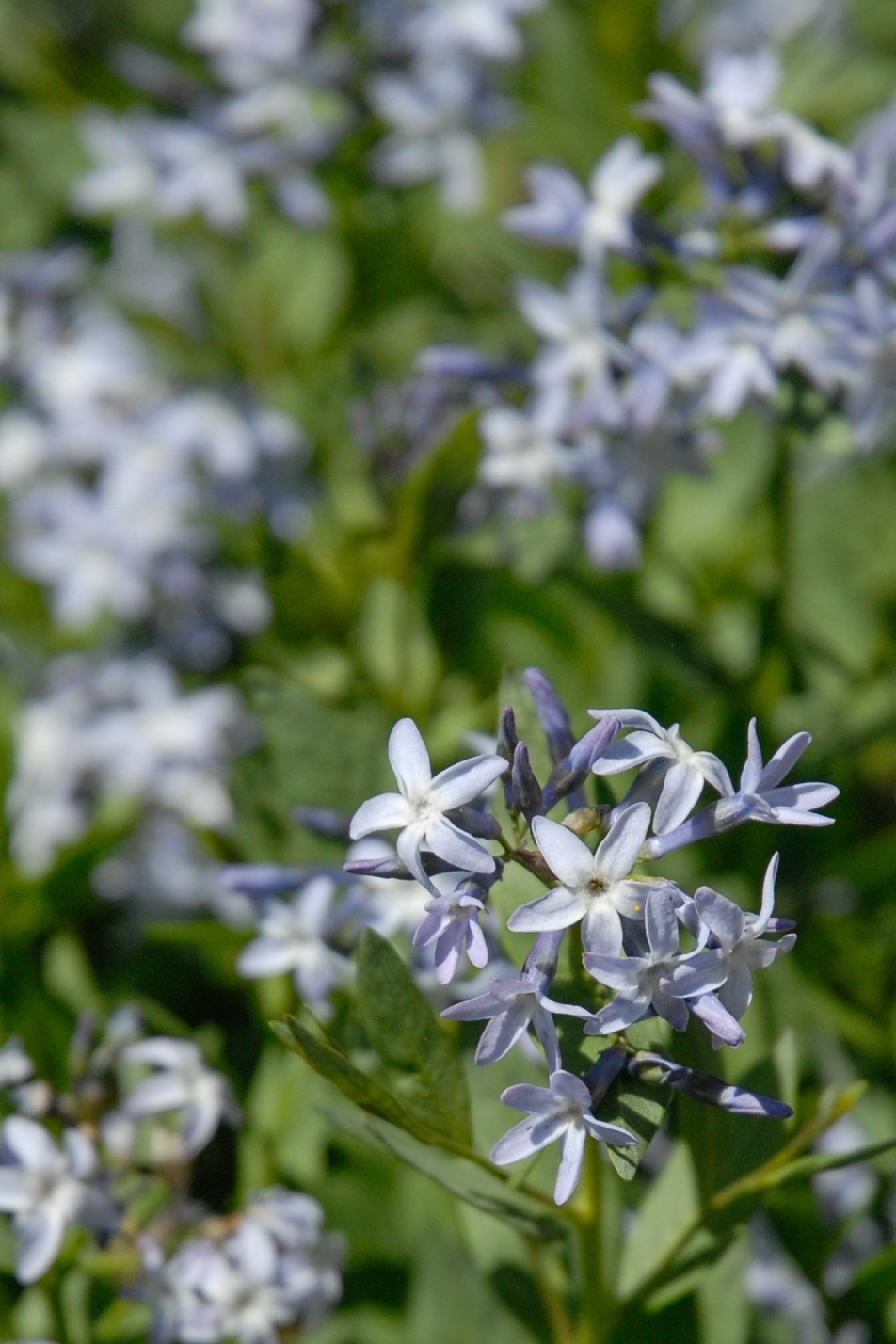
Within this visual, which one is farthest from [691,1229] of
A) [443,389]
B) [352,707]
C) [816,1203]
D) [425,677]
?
[443,389]

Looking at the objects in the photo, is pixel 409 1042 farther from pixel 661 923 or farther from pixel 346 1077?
pixel 661 923

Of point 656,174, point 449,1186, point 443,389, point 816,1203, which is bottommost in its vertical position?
point 816,1203

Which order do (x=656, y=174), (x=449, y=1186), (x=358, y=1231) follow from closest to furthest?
(x=449, y=1186)
(x=358, y=1231)
(x=656, y=174)

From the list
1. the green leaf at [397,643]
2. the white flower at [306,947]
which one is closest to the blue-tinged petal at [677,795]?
the white flower at [306,947]

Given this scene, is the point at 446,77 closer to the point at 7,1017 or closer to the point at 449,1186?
the point at 7,1017

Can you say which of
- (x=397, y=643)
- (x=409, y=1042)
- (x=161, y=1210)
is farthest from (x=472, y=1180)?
(x=397, y=643)

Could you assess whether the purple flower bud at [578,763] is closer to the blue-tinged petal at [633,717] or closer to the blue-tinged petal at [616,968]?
the blue-tinged petal at [633,717]
